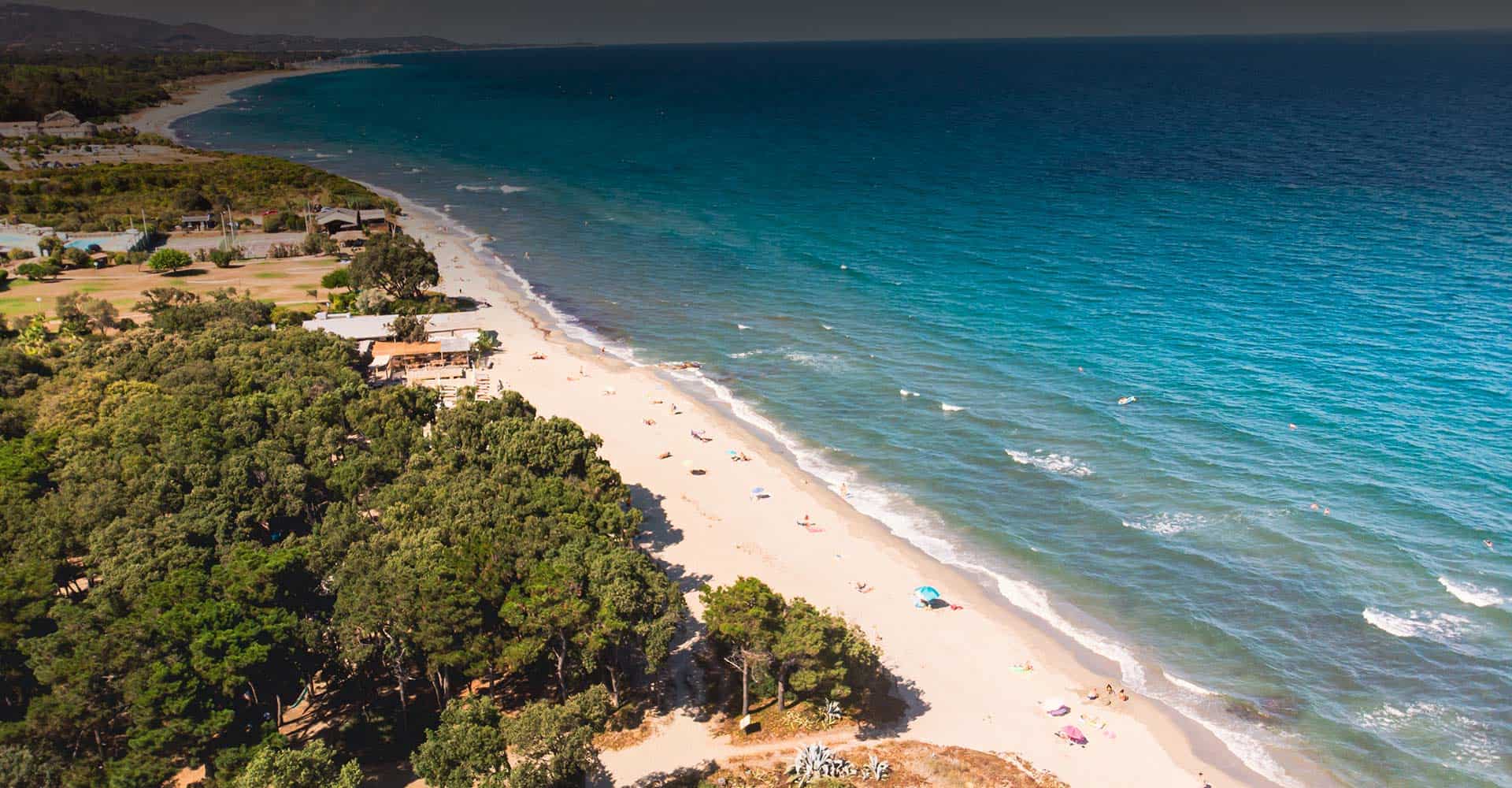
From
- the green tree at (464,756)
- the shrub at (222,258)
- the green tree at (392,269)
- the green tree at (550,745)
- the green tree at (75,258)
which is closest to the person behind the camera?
the green tree at (550,745)

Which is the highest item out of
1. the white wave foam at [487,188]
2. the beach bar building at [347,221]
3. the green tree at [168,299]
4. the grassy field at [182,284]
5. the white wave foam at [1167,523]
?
the white wave foam at [487,188]

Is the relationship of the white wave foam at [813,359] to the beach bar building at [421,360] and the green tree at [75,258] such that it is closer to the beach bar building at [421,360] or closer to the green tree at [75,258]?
the beach bar building at [421,360]

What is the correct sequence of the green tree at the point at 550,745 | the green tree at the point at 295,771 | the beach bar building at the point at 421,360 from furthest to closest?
the beach bar building at the point at 421,360 < the green tree at the point at 550,745 < the green tree at the point at 295,771

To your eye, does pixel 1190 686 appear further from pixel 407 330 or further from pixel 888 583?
pixel 407 330

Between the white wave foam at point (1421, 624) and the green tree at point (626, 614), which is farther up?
the green tree at point (626, 614)

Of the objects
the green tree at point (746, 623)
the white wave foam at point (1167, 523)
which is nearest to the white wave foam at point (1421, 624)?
the white wave foam at point (1167, 523)

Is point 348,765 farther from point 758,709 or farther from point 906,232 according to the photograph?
point 906,232

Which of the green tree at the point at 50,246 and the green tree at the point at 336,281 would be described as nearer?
the green tree at the point at 336,281
